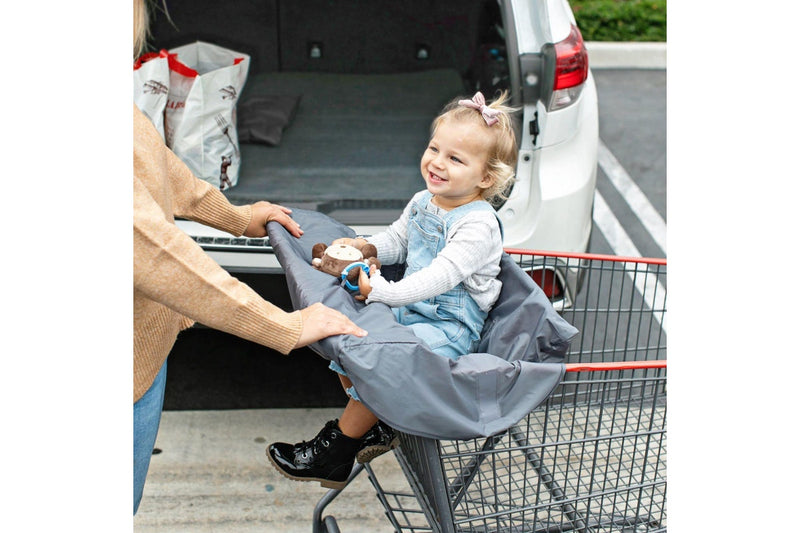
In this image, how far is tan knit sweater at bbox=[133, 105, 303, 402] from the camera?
161cm

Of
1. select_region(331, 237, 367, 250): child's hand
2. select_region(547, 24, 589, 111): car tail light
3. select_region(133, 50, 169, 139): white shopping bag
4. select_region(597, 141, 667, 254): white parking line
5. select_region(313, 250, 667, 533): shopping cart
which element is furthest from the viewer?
select_region(597, 141, 667, 254): white parking line

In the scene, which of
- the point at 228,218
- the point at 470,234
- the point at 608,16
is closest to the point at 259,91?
the point at 228,218

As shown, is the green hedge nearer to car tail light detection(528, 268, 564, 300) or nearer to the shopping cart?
car tail light detection(528, 268, 564, 300)

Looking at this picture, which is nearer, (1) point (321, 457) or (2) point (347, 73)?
(1) point (321, 457)

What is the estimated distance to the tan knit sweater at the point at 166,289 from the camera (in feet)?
5.27

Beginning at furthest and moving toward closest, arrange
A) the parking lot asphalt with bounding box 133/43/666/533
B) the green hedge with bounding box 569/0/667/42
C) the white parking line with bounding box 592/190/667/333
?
the green hedge with bounding box 569/0/667/42 → the white parking line with bounding box 592/190/667/333 → the parking lot asphalt with bounding box 133/43/666/533

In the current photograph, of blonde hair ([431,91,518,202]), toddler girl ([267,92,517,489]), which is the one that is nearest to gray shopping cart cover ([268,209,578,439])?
toddler girl ([267,92,517,489])

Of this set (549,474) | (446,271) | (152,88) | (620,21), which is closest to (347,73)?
(152,88)

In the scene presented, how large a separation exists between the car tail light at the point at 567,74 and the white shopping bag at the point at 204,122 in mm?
1421

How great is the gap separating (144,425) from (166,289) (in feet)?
1.47

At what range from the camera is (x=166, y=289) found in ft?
5.34

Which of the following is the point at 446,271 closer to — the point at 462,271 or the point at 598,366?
the point at 462,271

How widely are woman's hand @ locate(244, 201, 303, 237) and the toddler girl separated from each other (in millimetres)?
303
